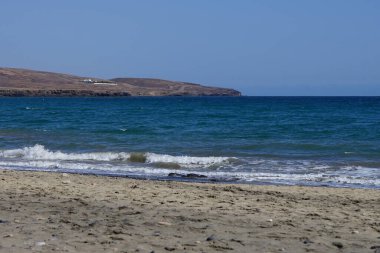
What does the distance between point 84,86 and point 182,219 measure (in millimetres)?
149277

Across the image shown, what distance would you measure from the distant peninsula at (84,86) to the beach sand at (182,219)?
130 metres

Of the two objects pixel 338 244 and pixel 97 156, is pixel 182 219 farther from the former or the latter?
pixel 97 156

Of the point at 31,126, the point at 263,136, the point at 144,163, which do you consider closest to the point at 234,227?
the point at 144,163

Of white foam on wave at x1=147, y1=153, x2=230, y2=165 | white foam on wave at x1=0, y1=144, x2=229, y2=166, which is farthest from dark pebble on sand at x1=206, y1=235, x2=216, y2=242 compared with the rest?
white foam on wave at x1=147, y1=153, x2=230, y2=165

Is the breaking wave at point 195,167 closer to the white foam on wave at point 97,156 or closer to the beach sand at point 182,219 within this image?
the white foam on wave at point 97,156

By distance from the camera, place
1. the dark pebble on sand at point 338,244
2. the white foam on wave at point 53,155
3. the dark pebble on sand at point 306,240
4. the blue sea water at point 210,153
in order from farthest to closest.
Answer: the white foam on wave at point 53,155 → the blue sea water at point 210,153 → the dark pebble on sand at point 306,240 → the dark pebble on sand at point 338,244

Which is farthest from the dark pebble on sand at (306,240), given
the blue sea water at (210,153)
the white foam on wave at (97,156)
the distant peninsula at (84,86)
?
the distant peninsula at (84,86)

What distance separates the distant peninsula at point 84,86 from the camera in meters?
141

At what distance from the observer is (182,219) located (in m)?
8.52

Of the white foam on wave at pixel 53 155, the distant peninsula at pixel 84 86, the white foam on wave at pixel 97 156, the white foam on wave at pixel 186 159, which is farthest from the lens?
the distant peninsula at pixel 84 86

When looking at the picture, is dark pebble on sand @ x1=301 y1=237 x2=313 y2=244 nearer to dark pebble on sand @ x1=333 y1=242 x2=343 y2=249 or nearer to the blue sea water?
dark pebble on sand @ x1=333 y1=242 x2=343 y2=249

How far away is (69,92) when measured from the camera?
14062 cm

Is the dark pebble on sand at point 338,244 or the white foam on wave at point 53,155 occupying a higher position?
the dark pebble on sand at point 338,244

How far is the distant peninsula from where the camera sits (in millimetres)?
140625
